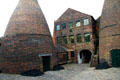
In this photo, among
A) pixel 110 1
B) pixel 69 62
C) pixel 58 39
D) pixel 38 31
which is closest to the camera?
pixel 38 31

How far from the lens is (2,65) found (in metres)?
10.9

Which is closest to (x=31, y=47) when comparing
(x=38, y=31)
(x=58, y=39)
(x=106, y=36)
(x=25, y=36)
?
(x=25, y=36)

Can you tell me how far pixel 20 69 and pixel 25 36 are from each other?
3251mm

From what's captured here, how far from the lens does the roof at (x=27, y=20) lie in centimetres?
1116

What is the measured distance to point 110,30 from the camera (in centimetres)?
1170

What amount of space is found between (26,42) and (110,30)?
29.9 ft

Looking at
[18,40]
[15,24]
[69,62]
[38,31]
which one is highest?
[15,24]

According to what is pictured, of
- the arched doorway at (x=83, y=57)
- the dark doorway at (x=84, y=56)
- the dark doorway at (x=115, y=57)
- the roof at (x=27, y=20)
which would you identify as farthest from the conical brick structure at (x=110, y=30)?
the dark doorway at (x=84, y=56)

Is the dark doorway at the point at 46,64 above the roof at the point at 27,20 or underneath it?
underneath

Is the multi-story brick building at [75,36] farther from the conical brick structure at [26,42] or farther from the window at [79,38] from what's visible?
the conical brick structure at [26,42]

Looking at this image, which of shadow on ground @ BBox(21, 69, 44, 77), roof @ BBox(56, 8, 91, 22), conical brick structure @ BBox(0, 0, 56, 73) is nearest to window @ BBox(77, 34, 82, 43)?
roof @ BBox(56, 8, 91, 22)

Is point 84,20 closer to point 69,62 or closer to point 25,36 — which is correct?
point 69,62

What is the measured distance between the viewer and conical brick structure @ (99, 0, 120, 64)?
11.3m

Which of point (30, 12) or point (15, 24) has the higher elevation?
point (30, 12)
